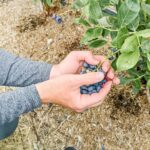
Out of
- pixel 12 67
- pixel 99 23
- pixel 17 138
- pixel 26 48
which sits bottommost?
pixel 17 138

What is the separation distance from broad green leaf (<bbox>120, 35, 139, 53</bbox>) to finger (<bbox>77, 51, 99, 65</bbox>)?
1.60 feet

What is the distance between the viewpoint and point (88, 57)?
1.63 m

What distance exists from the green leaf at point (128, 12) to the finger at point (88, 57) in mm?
406

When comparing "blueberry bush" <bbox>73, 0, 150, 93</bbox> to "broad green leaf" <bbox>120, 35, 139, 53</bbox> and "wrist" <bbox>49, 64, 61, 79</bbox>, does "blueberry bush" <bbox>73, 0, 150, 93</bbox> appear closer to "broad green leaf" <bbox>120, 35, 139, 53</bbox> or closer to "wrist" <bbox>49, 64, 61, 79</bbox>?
"broad green leaf" <bbox>120, 35, 139, 53</bbox>

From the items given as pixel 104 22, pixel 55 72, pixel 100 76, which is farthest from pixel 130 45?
pixel 55 72

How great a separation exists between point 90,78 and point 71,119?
0.93 m

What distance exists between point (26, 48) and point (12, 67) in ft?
2.73

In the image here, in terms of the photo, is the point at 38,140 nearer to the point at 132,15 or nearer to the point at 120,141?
the point at 120,141

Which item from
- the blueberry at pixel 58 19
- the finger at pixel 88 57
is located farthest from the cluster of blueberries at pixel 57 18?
the finger at pixel 88 57

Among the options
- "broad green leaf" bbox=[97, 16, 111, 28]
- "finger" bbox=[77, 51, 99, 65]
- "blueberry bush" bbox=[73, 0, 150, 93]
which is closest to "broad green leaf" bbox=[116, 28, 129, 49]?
"blueberry bush" bbox=[73, 0, 150, 93]

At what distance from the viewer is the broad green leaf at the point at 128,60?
1083 mm

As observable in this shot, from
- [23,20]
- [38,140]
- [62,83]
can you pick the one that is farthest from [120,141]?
[23,20]

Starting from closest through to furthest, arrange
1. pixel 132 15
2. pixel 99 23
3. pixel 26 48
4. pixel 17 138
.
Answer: pixel 132 15 < pixel 99 23 < pixel 17 138 < pixel 26 48

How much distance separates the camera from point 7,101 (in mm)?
1587
